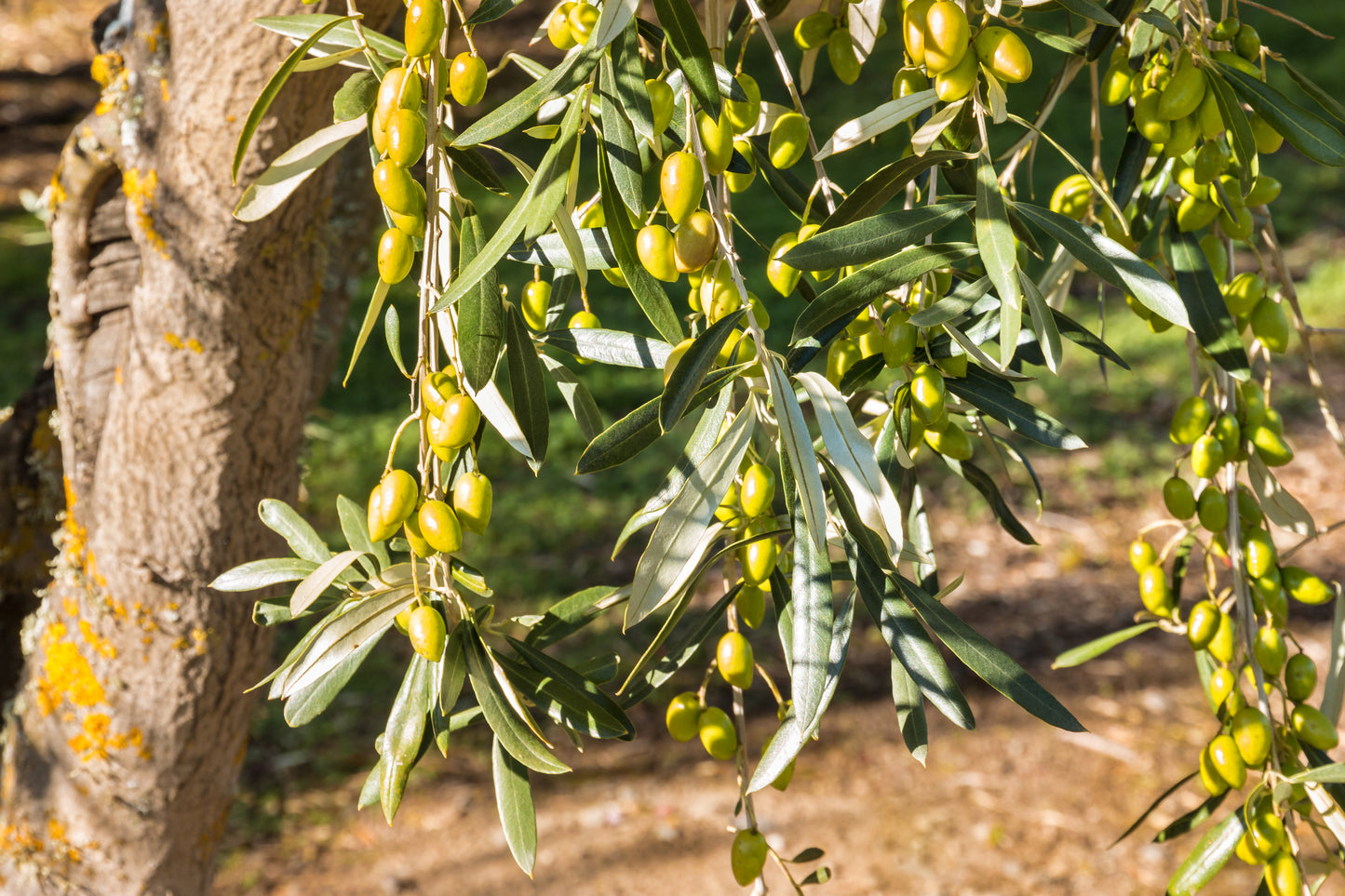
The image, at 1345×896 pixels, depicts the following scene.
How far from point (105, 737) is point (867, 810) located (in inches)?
65.5

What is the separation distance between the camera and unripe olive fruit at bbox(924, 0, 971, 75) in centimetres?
48

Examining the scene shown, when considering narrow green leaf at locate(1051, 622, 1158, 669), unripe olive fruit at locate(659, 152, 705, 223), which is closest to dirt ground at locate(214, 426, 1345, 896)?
narrow green leaf at locate(1051, 622, 1158, 669)

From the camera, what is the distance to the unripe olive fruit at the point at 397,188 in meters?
0.50

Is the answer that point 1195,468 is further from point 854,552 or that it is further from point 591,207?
point 591,207

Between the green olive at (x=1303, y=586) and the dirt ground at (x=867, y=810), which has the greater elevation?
the green olive at (x=1303, y=586)

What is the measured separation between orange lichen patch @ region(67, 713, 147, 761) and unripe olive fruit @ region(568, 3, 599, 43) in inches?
36.5

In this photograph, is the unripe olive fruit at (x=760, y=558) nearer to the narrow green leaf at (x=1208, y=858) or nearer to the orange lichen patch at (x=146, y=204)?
the narrow green leaf at (x=1208, y=858)

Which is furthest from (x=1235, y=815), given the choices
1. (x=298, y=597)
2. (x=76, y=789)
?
(x=76, y=789)

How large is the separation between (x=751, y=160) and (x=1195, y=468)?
41 cm

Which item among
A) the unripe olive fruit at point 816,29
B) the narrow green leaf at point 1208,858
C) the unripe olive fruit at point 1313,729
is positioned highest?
the unripe olive fruit at point 816,29

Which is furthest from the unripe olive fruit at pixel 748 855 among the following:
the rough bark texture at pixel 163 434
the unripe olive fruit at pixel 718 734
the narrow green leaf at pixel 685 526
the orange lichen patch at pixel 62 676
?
the orange lichen patch at pixel 62 676

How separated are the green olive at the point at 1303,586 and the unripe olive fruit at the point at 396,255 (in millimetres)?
684

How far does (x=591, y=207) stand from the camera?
2.11ft

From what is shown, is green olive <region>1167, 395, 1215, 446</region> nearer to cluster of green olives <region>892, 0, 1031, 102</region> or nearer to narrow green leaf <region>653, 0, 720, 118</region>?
cluster of green olives <region>892, 0, 1031, 102</region>
